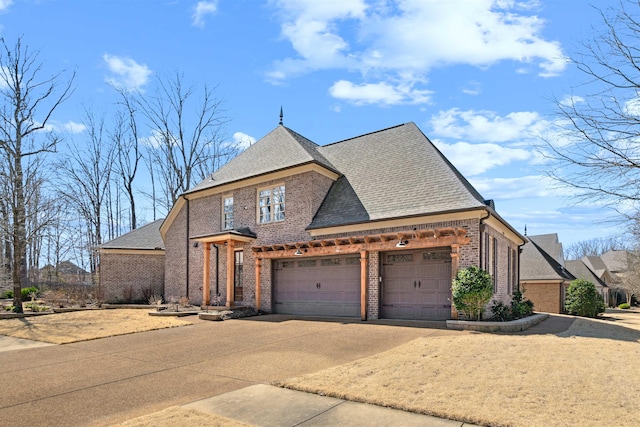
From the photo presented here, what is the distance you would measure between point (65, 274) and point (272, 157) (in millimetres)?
28965

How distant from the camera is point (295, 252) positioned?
15922 mm

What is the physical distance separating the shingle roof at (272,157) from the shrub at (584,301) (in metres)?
15.9

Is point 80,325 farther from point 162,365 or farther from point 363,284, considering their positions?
point 363,284

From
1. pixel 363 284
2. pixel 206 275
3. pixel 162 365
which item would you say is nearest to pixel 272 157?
pixel 206 275

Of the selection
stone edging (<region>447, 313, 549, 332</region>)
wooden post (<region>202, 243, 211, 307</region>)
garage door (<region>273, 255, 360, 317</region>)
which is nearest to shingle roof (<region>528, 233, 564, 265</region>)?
stone edging (<region>447, 313, 549, 332</region>)


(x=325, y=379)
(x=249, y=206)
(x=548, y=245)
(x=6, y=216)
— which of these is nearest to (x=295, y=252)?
(x=249, y=206)

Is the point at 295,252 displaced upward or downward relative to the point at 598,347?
upward

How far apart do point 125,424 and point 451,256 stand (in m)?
10.2

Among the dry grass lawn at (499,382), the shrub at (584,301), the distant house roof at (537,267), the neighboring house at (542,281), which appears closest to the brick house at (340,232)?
the dry grass lawn at (499,382)

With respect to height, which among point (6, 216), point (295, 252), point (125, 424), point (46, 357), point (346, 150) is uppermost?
point (346, 150)

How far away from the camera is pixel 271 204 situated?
17.8 m

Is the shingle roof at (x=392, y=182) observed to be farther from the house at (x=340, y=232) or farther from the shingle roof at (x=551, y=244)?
the shingle roof at (x=551, y=244)

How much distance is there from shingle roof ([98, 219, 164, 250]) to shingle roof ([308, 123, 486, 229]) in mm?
12219

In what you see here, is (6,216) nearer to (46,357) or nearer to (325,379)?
(46,357)
